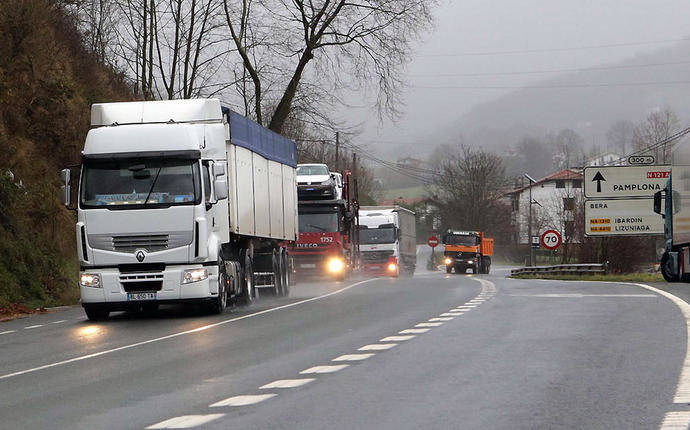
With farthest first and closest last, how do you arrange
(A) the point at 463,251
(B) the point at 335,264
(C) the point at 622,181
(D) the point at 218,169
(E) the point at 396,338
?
(A) the point at 463,251
(C) the point at 622,181
(B) the point at 335,264
(D) the point at 218,169
(E) the point at 396,338

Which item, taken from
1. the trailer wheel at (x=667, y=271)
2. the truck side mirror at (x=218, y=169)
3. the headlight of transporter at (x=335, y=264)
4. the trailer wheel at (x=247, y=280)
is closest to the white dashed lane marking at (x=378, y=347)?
the truck side mirror at (x=218, y=169)

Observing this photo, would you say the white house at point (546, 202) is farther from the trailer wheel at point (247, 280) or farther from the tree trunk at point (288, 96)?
the trailer wheel at point (247, 280)

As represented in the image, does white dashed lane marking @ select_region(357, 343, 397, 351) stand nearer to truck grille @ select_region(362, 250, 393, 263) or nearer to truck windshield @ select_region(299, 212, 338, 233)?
truck windshield @ select_region(299, 212, 338, 233)

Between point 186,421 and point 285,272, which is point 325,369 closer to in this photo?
point 186,421

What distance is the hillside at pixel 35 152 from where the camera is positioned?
2791cm

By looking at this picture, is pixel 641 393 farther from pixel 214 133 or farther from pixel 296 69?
pixel 296 69

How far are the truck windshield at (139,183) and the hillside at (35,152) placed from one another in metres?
6.34

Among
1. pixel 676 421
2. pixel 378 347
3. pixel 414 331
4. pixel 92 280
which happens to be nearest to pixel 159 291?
pixel 92 280

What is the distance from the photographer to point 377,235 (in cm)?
6675

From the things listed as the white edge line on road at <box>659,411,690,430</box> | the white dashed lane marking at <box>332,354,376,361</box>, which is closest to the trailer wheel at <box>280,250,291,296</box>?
the white dashed lane marking at <box>332,354,376,361</box>

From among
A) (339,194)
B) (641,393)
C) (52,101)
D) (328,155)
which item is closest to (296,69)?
(339,194)

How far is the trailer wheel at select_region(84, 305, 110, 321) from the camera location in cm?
2101

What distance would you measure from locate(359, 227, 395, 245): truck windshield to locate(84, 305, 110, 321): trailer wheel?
148ft

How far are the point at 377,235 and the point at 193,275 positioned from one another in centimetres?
4631
